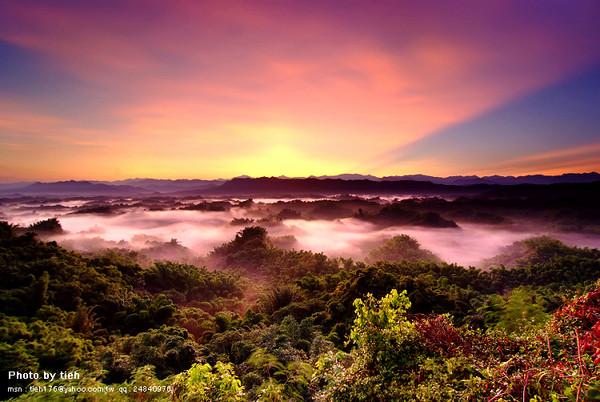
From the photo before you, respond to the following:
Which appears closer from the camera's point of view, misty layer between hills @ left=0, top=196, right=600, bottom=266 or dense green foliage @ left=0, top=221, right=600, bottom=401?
dense green foliage @ left=0, top=221, right=600, bottom=401

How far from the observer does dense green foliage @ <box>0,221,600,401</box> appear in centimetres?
408

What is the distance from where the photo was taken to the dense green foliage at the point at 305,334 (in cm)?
408

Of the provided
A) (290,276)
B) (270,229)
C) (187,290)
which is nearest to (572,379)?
(187,290)

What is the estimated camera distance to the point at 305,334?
12.5 m

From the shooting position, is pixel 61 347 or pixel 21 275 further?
pixel 21 275

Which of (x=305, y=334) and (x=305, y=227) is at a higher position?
(x=305, y=334)

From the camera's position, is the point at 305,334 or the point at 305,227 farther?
the point at 305,227

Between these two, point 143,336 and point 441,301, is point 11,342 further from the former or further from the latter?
point 441,301

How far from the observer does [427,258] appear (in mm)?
56906

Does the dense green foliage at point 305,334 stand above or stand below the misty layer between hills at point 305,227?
above

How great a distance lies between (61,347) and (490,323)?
658 inches

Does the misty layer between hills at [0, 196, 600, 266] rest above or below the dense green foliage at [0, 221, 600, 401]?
below

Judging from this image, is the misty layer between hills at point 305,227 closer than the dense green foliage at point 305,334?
No

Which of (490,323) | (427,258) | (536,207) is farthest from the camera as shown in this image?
(536,207)
